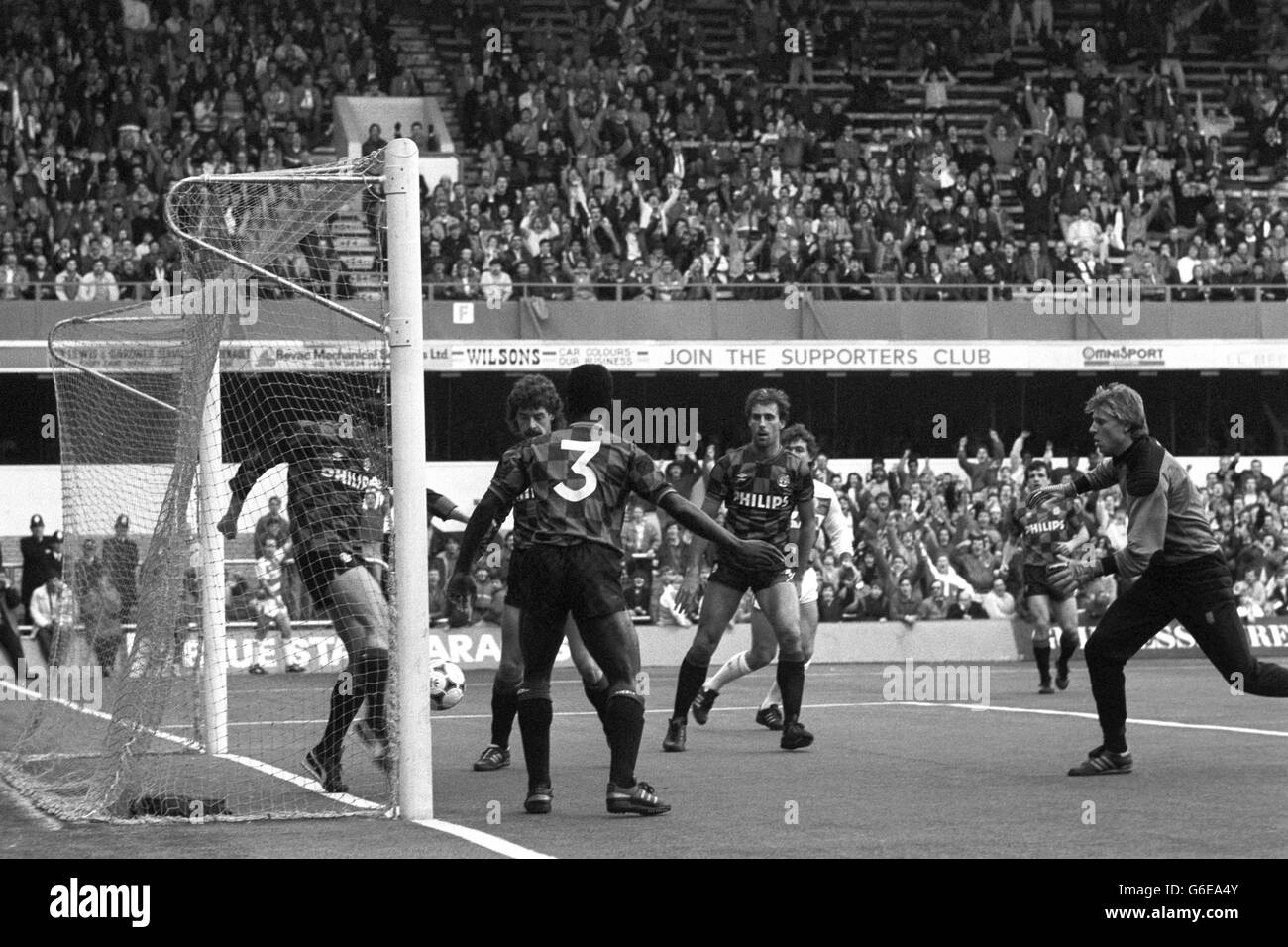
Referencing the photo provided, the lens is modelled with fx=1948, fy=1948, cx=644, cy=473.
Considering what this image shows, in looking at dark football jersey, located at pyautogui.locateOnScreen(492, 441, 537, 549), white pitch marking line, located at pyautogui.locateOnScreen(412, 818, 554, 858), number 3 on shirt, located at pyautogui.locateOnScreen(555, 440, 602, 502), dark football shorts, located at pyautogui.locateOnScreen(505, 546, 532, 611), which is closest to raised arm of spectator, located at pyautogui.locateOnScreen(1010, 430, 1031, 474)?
dark football shorts, located at pyautogui.locateOnScreen(505, 546, 532, 611)

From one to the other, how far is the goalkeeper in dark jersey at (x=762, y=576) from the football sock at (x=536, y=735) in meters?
3.11

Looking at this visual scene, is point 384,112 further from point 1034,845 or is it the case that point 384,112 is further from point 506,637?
point 1034,845

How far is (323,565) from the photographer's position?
10.1 meters

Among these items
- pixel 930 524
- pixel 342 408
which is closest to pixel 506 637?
pixel 342 408

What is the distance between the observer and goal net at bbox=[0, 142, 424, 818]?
9867 millimetres

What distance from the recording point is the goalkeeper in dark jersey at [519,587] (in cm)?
936

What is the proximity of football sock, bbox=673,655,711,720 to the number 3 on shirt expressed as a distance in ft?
11.5

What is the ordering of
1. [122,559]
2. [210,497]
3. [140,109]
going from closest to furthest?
[210,497]
[122,559]
[140,109]

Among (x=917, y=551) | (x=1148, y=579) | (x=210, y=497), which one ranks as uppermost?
(x=210, y=497)

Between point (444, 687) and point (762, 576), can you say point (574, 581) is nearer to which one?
point (444, 687)

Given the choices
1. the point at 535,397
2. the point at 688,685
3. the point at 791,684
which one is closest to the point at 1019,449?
the point at 791,684

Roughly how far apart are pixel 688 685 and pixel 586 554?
364 centimetres

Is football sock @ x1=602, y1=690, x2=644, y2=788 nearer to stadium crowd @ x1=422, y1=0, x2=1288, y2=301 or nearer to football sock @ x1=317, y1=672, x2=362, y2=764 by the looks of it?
football sock @ x1=317, y1=672, x2=362, y2=764

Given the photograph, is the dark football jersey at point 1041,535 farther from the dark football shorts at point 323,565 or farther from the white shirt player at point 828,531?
the dark football shorts at point 323,565
